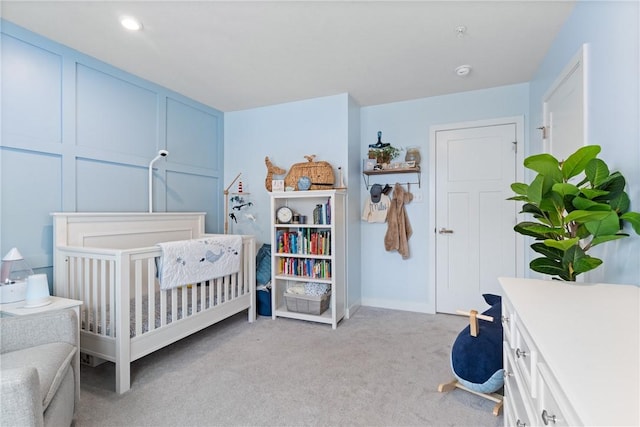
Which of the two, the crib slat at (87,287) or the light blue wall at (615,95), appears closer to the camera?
the light blue wall at (615,95)

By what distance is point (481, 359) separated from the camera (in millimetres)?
1668

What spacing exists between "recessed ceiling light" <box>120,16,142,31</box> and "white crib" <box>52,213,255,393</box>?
1328 mm

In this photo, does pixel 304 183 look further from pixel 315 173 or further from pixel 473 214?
pixel 473 214

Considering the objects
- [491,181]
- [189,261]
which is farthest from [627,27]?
[189,261]

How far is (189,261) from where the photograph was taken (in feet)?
7.30

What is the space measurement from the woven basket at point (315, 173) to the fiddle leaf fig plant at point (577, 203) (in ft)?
6.53

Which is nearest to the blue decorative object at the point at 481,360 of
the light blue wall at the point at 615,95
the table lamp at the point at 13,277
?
the light blue wall at the point at 615,95

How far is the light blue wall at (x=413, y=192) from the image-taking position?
10.2 feet

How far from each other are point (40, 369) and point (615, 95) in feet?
8.84

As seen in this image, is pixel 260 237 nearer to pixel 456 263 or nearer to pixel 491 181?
pixel 456 263

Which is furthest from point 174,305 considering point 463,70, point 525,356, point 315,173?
point 463,70

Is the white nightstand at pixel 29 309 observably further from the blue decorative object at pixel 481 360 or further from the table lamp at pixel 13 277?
the blue decorative object at pixel 481 360

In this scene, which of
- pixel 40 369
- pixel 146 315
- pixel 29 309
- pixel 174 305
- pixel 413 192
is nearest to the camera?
pixel 40 369

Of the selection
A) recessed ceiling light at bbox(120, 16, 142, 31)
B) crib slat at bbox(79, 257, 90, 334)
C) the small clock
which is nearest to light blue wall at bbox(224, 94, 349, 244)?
the small clock
